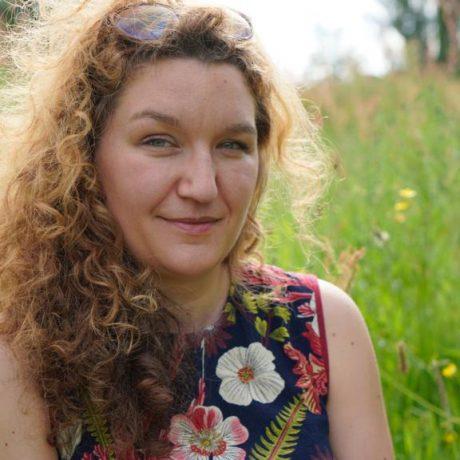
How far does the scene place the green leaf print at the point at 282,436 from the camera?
177cm

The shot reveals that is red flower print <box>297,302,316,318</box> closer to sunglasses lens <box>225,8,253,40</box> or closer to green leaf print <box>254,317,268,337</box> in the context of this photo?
green leaf print <box>254,317,268,337</box>

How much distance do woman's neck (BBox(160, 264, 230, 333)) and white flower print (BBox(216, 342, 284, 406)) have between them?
9 cm

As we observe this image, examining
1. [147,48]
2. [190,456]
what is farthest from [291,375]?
[147,48]

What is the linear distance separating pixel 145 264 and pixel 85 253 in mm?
126

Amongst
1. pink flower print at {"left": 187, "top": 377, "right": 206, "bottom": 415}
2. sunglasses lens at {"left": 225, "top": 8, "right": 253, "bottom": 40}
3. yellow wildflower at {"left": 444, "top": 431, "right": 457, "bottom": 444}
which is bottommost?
yellow wildflower at {"left": 444, "top": 431, "right": 457, "bottom": 444}

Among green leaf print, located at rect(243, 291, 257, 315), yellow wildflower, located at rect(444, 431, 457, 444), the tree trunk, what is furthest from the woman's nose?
the tree trunk

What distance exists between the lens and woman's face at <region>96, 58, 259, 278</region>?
5.48 feet

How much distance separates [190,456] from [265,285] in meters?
0.48

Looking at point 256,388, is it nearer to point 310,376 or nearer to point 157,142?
point 310,376

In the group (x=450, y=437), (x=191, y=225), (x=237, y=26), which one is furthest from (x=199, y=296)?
(x=450, y=437)

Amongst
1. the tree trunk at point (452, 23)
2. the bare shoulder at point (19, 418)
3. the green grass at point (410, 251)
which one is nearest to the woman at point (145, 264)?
the bare shoulder at point (19, 418)

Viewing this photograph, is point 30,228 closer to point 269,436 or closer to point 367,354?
point 269,436

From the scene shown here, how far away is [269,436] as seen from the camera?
1.78m

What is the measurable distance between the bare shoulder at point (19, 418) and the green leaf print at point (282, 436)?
1.40 feet
